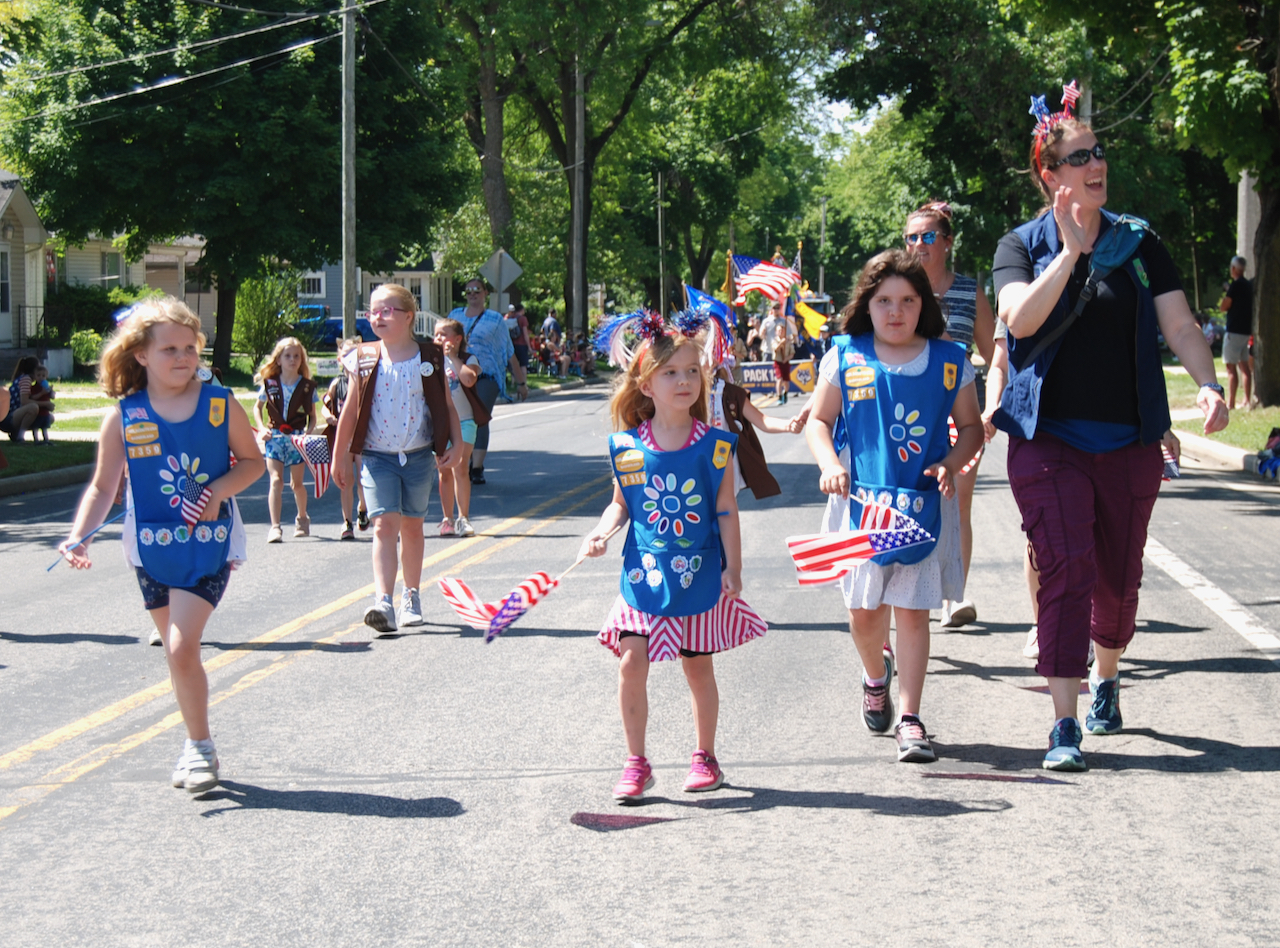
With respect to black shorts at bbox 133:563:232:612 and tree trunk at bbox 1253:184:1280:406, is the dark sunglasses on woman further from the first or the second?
tree trunk at bbox 1253:184:1280:406

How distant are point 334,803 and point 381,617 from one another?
2.92 metres

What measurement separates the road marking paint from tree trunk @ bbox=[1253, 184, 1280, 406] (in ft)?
36.5

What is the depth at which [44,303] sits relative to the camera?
39.1 m

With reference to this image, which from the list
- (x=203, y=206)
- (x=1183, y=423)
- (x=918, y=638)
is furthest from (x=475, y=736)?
(x=203, y=206)

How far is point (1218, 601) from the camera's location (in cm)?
848

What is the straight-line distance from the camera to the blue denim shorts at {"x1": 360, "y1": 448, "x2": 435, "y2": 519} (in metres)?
8.14

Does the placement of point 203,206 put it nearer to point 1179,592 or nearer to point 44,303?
point 44,303

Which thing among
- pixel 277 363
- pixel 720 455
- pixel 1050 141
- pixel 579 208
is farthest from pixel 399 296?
pixel 579 208

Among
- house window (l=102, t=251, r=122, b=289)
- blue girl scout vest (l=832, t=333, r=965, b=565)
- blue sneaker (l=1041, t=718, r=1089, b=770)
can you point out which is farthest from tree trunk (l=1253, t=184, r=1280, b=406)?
house window (l=102, t=251, r=122, b=289)

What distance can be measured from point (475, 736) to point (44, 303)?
121ft

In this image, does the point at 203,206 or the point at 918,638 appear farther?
the point at 203,206

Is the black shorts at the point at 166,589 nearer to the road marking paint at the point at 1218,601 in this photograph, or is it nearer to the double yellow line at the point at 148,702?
the double yellow line at the point at 148,702

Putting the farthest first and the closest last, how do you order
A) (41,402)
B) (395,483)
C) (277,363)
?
(41,402) < (277,363) < (395,483)

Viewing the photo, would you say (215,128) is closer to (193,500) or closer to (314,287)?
(193,500)
